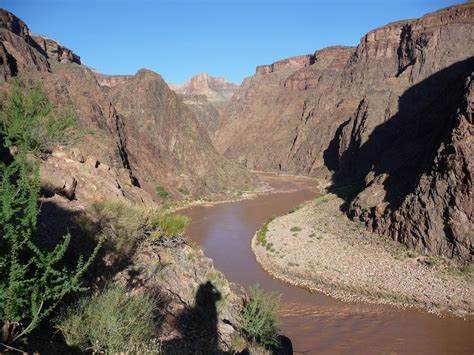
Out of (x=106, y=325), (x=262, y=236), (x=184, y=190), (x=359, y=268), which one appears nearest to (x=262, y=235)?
(x=262, y=236)

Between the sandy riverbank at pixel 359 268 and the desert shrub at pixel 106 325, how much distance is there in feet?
50.3

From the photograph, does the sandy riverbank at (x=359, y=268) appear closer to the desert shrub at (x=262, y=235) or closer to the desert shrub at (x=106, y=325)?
the desert shrub at (x=262, y=235)

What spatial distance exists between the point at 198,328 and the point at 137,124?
52.9 metres

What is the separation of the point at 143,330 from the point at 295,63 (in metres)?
169

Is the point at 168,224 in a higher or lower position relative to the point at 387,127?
lower

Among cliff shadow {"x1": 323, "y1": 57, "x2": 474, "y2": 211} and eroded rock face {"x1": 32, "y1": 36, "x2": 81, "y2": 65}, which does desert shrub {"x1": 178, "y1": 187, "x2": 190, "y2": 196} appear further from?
eroded rock face {"x1": 32, "y1": 36, "x2": 81, "y2": 65}

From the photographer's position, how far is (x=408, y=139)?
37.3 m

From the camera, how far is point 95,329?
5199mm

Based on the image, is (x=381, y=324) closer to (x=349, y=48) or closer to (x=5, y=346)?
(x=5, y=346)

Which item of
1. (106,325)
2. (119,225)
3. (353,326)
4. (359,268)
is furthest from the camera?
(359,268)

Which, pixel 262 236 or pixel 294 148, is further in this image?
pixel 294 148

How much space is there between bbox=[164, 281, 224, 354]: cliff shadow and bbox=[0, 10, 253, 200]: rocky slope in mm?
27479

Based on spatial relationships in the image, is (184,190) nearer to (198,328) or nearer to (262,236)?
(262,236)

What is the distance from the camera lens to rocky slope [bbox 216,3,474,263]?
889 inches
